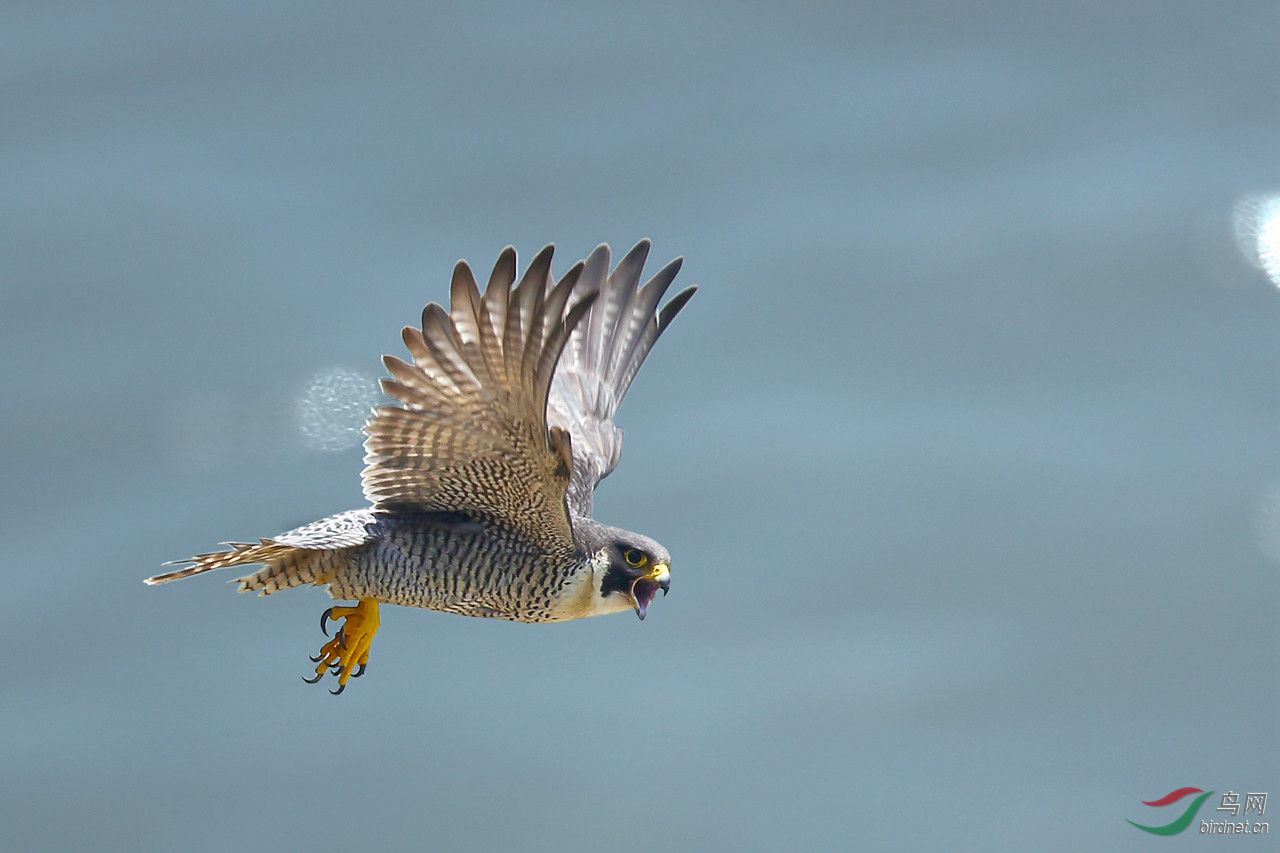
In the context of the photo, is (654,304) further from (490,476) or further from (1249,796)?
(1249,796)

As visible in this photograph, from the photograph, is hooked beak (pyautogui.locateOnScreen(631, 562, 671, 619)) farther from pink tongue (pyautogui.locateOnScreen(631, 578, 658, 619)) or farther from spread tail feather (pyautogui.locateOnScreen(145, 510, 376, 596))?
spread tail feather (pyautogui.locateOnScreen(145, 510, 376, 596))

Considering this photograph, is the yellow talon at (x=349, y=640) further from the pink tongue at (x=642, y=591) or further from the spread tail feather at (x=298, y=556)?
the pink tongue at (x=642, y=591)

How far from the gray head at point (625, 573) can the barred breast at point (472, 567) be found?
0.19 feet

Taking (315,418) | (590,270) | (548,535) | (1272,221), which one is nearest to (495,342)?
(548,535)

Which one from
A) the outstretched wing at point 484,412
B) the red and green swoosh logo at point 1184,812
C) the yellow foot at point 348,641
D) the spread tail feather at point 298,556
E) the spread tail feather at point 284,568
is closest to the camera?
the outstretched wing at point 484,412

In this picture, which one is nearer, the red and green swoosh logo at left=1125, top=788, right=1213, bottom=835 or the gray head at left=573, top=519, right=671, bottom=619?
the gray head at left=573, top=519, right=671, bottom=619

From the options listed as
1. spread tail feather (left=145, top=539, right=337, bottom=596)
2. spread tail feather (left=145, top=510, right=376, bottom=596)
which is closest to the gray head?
spread tail feather (left=145, top=510, right=376, bottom=596)

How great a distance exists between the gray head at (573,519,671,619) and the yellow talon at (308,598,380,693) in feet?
4.09

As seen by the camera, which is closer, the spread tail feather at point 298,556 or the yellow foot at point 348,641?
the spread tail feather at point 298,556

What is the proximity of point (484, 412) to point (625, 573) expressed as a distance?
105 cm

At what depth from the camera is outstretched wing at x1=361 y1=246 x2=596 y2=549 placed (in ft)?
22.8

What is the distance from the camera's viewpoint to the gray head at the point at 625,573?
7.91m

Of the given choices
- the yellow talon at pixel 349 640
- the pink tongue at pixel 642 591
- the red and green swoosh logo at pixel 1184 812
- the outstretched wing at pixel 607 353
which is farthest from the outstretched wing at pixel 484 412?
the red and green swoosh logo at pixel 1184 812

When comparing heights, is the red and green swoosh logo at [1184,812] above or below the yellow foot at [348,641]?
above
